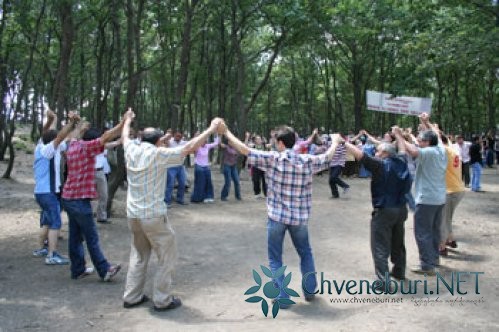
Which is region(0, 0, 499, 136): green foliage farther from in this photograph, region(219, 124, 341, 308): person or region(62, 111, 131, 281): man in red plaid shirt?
region(219, 124, 341, 308): person

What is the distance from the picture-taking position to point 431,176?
7285mm

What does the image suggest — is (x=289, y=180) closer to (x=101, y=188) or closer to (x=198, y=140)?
(x=198, y=140)

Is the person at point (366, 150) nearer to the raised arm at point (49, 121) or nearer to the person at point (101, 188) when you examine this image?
the person at point (101, 188)

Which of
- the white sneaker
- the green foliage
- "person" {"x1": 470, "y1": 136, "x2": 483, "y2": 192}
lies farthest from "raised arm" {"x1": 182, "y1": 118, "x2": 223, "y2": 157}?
"person" {"x1": 470, "y1": 136, "x2": 483, "y2": 192}

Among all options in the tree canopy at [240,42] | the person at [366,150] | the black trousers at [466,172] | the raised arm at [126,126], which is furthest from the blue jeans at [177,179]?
the black trousers at [466,172]

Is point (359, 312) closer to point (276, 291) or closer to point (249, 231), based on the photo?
point (276, 291)

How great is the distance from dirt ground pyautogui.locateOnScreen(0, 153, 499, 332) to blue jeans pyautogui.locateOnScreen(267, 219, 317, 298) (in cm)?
33

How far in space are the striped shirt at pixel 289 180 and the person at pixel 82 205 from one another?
2.28 meters

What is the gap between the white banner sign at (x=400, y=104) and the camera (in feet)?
78.3

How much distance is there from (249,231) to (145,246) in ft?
15.5

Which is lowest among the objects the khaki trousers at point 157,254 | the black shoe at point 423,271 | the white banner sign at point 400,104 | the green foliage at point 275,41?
the black shoe at point 423,271

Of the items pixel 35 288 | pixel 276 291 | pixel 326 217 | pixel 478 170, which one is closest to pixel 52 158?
pixel 35 288

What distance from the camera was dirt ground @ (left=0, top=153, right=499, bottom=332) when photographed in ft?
17.8

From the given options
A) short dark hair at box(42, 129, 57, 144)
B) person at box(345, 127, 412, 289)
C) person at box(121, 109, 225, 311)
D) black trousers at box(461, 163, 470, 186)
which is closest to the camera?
person at box(121, 109, 225, 311)
